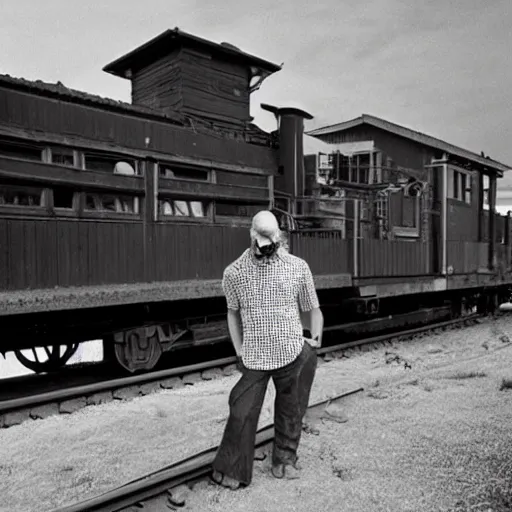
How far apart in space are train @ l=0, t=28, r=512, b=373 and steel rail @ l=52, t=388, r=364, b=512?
95.1 inches

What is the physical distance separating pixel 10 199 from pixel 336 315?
6.39 m

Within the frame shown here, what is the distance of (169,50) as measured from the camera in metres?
9.59

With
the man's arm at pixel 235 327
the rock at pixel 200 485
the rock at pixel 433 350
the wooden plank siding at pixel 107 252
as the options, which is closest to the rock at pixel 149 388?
the wooden plank siding at pixel 107 252

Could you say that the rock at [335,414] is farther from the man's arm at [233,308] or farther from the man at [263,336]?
the man's arm at [233,308]

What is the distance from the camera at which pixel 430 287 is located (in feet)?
36.3

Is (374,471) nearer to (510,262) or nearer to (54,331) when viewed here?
(54,331)

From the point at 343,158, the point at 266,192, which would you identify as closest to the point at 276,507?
the point at 266,192

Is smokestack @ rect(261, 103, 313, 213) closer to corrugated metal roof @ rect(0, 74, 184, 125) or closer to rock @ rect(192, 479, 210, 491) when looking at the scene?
corrugated metal roof @ rect(0, 74, 184, 125)

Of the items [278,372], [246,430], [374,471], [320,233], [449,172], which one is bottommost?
[374,471]

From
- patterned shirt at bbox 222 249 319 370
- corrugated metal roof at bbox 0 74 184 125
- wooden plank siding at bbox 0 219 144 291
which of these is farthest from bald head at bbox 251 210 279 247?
corrugated metal roof at bbox 0 74 184 125

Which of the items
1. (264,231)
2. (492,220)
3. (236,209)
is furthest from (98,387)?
(492,220)

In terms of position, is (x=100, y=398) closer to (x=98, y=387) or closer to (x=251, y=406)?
(x=98, y=387)

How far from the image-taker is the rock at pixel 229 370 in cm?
712

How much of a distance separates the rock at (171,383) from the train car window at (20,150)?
2.73 metres
